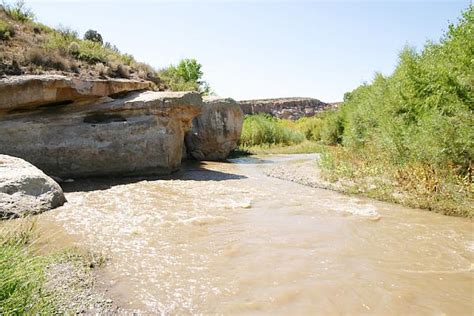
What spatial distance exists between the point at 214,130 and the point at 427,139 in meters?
10.1

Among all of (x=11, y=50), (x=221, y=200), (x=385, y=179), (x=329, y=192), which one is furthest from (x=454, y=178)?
(x=11, y=50)

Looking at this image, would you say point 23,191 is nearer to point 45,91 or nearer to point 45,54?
point 45,91

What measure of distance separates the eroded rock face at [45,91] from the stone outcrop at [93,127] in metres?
0.02

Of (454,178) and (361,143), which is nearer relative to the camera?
(454,178)

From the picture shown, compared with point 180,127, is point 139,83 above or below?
above

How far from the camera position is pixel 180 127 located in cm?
1146

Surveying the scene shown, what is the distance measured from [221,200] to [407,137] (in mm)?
4900

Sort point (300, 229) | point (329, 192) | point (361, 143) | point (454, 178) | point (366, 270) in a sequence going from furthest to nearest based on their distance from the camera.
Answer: point (361, 143) < point (329, 192) < point (454, 178) < point (300, 229) < point (366, 270)

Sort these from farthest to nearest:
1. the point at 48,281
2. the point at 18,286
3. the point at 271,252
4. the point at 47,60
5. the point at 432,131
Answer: the point at 47,60 < the point at 432,131 < the point at 271,252 < the point at 48,281 < the point at 18,286

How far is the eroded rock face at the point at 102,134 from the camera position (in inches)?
358

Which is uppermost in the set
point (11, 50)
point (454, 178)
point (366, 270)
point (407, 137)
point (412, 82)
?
point (11, 50)

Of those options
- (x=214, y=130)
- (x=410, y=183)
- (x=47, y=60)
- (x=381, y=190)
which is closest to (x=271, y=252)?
(x=381, y=190)

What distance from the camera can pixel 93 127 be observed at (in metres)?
9.71

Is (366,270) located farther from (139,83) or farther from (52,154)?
(139,83)
